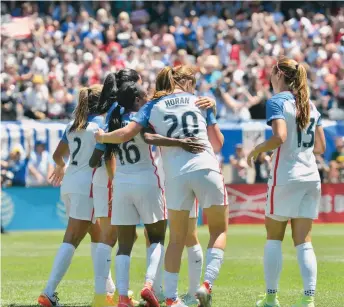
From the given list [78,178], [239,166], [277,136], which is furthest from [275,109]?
[239,166]

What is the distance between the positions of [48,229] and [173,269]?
465 inches

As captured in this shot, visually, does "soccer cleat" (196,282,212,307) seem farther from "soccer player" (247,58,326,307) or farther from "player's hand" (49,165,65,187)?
"player's hand" (49,165,65,187)

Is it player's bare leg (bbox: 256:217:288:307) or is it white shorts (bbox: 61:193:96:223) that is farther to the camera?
white shorts (bbox: 61:193:96:223)

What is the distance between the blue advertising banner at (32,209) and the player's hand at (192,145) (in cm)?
1197

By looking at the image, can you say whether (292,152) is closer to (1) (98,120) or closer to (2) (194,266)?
(2) (194,266)

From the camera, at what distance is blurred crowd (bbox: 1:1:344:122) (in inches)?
930

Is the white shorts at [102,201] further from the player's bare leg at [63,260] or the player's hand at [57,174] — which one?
the player's hand at [57,174]

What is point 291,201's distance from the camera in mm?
8492

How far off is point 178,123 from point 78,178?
148 cm

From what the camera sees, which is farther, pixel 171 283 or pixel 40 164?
pixel 40 164

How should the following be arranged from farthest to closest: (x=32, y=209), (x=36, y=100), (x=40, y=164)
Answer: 1. (x=36, y=100)
2. (x=40, y=164)
3. (x=32, y=209)

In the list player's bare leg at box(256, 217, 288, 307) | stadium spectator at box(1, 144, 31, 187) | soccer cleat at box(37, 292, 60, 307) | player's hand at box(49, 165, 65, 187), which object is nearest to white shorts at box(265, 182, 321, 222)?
player's bare leg at box(256, 217, 288, 307)

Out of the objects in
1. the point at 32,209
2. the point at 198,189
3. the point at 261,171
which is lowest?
the point at 32,209

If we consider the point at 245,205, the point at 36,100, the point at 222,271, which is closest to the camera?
the point at 222,271
